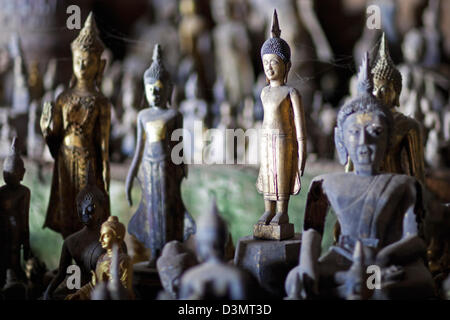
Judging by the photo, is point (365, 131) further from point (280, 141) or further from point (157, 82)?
point (157, 82)

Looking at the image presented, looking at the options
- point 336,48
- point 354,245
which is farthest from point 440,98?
point 354,245

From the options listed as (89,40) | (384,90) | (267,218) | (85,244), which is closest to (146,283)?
(85,244)

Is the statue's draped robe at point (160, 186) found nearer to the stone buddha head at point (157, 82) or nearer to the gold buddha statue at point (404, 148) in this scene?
the stone buddha head at point (157, 82)

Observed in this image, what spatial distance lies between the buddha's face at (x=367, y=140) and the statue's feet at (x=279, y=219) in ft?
2.23

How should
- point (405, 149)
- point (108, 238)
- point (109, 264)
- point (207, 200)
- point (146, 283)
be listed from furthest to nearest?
point (207, 200) → point (405, 149) → point (146, 283) → point (108, 238) → point (109, 264)

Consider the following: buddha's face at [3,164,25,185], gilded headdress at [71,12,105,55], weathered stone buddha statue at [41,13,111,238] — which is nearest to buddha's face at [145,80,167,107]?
weathered stone buddha statue at [41,13,111,238]

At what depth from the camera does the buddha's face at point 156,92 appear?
4.93 meters

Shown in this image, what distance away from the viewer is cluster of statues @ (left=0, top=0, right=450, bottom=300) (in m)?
3.46

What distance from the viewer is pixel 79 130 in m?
5.38

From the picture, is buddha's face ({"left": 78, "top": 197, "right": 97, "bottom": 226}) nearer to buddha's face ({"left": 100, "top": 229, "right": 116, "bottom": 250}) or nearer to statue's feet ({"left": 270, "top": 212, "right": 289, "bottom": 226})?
buddha's face ({"left": 100, "top": 229, "right": 116, "bottom": 250})

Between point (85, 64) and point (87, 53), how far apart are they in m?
0.09

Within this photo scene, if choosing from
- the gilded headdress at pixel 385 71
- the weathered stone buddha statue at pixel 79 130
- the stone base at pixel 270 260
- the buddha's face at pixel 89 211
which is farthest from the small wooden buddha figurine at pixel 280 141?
the weathered stone buddha statue at pixel 79 130

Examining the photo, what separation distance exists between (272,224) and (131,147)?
379cm

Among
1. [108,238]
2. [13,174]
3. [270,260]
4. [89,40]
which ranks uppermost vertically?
[89,40]
